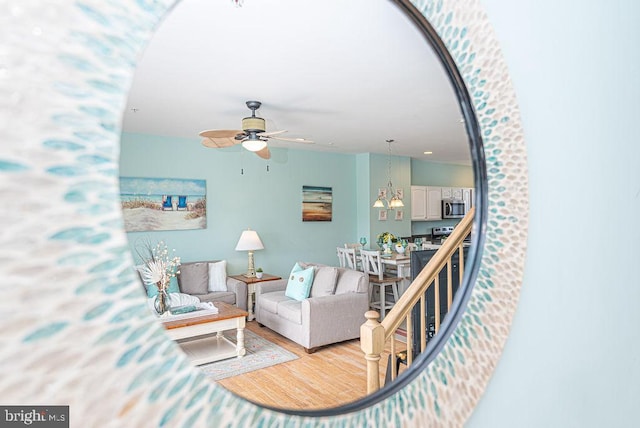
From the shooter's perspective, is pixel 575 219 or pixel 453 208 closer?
pixel 575 219

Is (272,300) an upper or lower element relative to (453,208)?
lower

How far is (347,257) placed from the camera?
6.04ft

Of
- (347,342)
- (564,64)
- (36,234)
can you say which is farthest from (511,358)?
(36,234)

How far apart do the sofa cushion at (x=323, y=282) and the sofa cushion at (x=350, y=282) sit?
0.03 m

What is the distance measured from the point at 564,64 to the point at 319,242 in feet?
3.35

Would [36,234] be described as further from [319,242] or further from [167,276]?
[319,242]

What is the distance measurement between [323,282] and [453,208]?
0.79m

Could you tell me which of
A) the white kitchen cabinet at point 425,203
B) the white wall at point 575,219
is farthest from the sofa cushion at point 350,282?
the white wall at point 575,219

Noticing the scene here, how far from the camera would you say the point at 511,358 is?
0.79m

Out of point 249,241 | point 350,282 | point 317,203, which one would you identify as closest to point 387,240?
point 350,282

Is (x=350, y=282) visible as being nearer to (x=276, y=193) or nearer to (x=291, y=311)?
(x=291, y=311)

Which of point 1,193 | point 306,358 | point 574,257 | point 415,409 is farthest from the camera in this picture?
point 306,358

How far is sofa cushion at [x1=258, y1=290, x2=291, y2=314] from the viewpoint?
47.4 inches

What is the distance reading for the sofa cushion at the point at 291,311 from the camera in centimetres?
127
